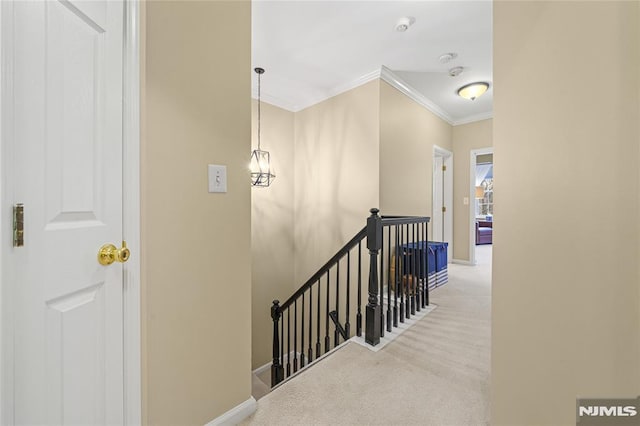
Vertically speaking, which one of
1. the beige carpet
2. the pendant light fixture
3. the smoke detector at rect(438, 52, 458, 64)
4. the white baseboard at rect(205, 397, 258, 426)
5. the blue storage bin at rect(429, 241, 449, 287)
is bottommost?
the beige carpet

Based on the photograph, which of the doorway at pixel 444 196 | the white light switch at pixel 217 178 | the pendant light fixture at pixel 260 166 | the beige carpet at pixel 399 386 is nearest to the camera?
the white light switch at pixel 217 178

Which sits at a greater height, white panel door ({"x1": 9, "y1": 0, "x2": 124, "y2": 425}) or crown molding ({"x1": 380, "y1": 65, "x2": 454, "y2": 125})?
crown molding ({"x1": 380, "y1": 65, "x2": 454, "y2": 125})

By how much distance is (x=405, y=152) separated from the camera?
3760mm

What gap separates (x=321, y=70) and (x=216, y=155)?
2.45 m

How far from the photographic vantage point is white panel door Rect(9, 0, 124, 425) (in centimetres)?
63

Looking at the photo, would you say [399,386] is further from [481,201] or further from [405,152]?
[481,201]

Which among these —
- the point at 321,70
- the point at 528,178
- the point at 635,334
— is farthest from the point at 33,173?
the point at 321,70

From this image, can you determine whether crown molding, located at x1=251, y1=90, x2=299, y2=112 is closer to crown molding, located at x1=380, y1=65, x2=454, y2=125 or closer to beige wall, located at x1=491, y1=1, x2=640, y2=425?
crown molding, located at x1=380, y1=65, x2=454, y2=125

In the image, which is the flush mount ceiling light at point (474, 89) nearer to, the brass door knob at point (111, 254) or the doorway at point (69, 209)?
the doorway at point (69, 209)

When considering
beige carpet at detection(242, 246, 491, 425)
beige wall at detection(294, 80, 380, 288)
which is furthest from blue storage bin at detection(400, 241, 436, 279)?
beige wall at detection(294, 80, 380, 288)

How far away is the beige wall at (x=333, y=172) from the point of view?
3.35m

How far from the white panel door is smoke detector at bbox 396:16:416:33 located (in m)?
2.23

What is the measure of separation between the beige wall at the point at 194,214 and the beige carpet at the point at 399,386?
0.32 m

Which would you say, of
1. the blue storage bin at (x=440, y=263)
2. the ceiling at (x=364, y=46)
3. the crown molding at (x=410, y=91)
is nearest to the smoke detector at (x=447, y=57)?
the ceiling at (x=364, y=46)
